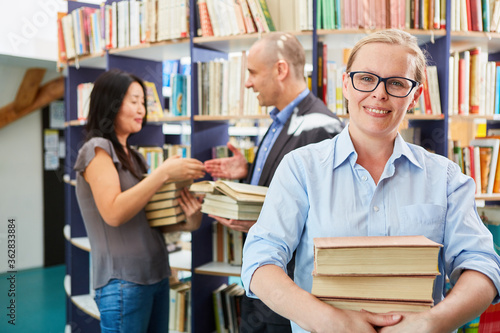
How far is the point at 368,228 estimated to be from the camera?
1040mm

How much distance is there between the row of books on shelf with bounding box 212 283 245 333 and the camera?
2.63 meters

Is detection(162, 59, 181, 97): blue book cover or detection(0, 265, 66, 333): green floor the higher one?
detection(162, 59, 181, 97): blue book cover

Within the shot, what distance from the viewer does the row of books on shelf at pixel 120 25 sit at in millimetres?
2639

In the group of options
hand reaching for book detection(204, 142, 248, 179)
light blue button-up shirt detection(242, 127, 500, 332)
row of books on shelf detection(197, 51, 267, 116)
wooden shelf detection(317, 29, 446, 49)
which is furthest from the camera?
row of books on shelf detection(197, 51, 267, 116)

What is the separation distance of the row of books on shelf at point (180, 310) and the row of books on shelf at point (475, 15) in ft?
7.41

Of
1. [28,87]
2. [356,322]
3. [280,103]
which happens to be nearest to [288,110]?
[280,103]

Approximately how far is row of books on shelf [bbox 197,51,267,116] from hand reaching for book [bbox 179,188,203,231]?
0.58 m

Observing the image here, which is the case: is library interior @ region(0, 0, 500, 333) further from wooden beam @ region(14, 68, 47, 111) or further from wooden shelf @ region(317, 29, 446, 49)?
wooden beam @ region(14, 68, 47, 111)

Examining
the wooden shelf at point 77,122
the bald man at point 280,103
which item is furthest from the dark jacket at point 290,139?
the wooden shelf at point 77,122

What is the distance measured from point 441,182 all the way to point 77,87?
10.5 ft

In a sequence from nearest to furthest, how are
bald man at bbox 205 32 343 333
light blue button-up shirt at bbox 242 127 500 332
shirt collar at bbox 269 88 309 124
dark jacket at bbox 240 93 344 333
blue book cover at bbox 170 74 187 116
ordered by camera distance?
light blue button-up shirt at bbox 242 127 500 332 → dark jacket at bbox 240 93 344 333 → bald man at bbox 205 32 343 333 → shirt collar at bbox 269 88 309 124 → blue book cover at bbox 170 74 187 116

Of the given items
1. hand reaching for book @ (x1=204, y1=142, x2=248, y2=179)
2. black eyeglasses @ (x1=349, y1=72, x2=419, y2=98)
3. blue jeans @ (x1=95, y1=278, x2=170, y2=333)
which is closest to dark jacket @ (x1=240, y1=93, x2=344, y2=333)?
hand reaching for book @ (x1=204, y1=142, x2=248, y2=179)

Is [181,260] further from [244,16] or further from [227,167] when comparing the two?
[244,16]

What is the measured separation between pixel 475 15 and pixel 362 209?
76.0 inches
